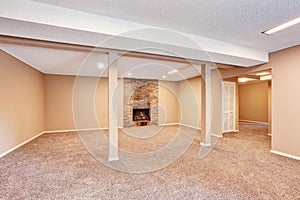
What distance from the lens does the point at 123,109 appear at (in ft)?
22.7

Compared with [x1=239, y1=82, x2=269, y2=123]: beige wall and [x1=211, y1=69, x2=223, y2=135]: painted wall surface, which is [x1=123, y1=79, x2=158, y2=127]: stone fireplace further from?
[x1=239, y1=82, x2=269, y2=123]: beige wall

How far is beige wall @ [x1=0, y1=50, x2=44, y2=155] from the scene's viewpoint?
11.3 feet

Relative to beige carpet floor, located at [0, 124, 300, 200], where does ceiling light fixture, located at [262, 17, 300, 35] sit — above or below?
above

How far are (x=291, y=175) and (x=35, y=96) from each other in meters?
6.26

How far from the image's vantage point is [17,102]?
3955 mm

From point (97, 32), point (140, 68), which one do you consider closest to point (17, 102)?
point (97, 32)

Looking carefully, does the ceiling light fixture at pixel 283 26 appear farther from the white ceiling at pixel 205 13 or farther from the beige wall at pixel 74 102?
the beige wall at pixel 74 102

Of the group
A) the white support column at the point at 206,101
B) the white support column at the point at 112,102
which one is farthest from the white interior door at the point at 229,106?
the white support column at the point at 112,102

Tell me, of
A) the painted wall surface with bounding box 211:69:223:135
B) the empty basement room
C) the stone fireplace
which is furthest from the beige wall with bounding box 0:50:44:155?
the painted wall surface with bounding box 211:69:223:135

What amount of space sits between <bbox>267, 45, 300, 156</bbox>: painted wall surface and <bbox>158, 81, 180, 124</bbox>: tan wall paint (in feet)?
14.5

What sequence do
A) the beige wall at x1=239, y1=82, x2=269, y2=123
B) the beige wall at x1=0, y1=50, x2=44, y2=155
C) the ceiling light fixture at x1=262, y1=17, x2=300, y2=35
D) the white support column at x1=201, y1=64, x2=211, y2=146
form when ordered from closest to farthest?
the ceiling light fixture at x1=262, y1=17, x2=300, y2=35 → the beige wall at x1=0, y1=50, x2=44, y2=155 → the white support column at x1=201, y1=64, x2=211, y2=146 → the beige wall at x1=239, y1=82, x2=269, y2=123

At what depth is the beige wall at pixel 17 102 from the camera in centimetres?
344

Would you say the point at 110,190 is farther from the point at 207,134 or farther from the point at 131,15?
the point at 207,134

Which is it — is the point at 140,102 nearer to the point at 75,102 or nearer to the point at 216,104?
the point at 75,102
